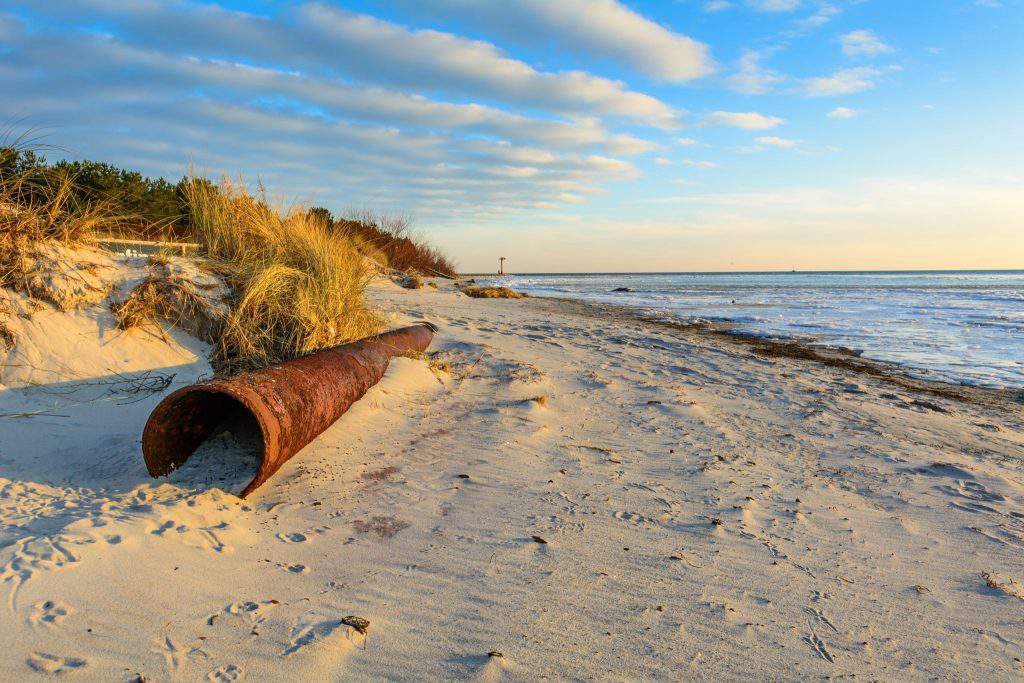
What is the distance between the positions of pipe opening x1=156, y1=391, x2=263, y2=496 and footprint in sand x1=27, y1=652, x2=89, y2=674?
3.79ft

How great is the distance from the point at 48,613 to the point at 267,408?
1192 millimetres

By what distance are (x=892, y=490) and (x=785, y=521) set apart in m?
0.96

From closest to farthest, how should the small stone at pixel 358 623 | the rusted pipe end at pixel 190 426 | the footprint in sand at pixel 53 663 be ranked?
1. the footprint in sand at pixel 53 663
2. the small stone at pixel 358 623
3. the rusted pipe end at pixel 190 426

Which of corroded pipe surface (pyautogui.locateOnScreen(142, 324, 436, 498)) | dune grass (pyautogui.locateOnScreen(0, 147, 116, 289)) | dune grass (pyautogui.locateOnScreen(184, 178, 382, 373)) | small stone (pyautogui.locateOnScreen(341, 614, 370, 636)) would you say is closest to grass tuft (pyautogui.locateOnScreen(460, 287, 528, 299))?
dune grass (pyautogui.locateOnScreen(184, 178, 382, 373))

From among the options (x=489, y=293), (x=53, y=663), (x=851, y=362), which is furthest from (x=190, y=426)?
(x=489, y=293)

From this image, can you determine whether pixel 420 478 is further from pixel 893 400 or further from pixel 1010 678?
pixel 893 400

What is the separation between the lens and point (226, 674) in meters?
1.63

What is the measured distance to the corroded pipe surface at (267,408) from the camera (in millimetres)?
2770

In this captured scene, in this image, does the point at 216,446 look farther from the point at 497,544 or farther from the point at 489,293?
the point at 489,293

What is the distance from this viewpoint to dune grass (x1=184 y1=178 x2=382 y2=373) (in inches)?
184

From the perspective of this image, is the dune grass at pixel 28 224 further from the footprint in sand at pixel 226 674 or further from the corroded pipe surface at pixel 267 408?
the footprint in sand at pixel 226 674

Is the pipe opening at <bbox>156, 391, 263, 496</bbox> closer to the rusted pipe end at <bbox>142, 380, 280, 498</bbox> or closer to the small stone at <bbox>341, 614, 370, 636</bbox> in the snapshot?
the rusted pipe end at <bbox>142, 380, 280, 498</bbox>

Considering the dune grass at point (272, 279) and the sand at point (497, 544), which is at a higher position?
the dune grass at point (272, 279)

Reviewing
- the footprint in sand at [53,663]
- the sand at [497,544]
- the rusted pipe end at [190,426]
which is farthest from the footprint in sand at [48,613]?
the rusted pipe end at [190,426]
